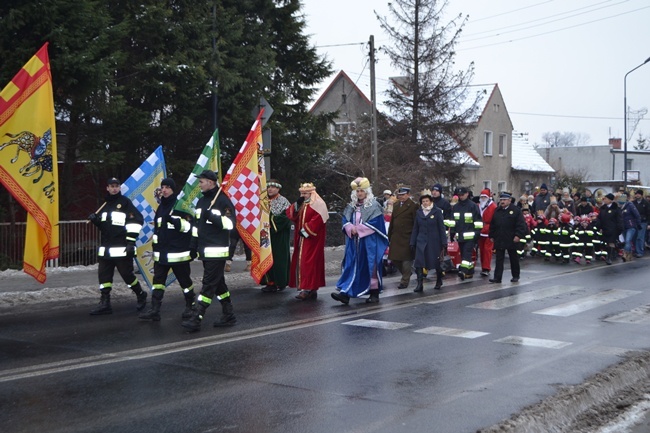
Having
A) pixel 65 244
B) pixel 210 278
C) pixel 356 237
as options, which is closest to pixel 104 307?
pixel 210 278

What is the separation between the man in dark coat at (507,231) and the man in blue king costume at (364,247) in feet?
12.1

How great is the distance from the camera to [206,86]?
62.2ft

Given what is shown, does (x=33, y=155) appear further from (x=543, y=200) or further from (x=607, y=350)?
(x=543, y=200)

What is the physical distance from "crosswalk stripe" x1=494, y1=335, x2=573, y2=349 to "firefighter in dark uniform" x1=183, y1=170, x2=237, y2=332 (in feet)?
11.6

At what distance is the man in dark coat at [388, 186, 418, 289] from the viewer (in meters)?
14.7

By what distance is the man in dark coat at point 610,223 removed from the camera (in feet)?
69.5

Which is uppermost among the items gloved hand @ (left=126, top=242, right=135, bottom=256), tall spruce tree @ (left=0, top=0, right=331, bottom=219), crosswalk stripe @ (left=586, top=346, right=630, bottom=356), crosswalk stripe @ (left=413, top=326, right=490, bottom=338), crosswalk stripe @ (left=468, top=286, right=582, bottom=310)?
tall spruce tree @ (left=0, top=0, right=331, bottom=219)

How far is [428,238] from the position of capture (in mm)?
14453

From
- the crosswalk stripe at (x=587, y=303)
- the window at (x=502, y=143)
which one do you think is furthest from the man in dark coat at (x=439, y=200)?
the window at (x=502, y=143)

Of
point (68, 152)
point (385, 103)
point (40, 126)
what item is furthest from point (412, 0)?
point (40, 126)

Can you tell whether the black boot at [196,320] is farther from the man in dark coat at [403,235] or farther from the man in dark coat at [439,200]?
the man in dark coat at [439,200]

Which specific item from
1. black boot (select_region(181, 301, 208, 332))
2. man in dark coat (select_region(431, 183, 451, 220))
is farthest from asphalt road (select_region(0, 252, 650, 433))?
man in dark coat (select_region(431, 183, 451, 220))

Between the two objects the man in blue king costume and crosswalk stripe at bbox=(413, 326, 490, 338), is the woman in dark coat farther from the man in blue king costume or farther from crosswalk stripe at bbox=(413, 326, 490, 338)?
crosswalk stripe at bbox=(413, 326, 490, 338)

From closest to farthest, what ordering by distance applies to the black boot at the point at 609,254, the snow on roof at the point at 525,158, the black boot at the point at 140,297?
the black boot at the point at 140,297 < the black boot at the point at 609,254 < the snow on roof at the point at 525,158
